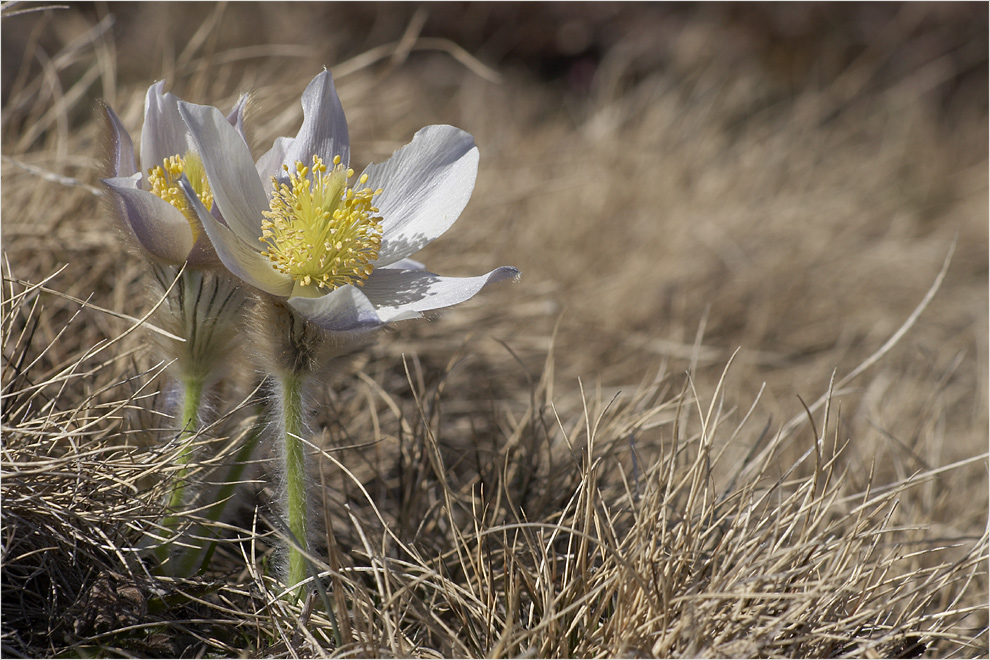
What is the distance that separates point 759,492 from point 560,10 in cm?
372

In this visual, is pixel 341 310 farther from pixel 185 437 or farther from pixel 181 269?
pixel 185 437

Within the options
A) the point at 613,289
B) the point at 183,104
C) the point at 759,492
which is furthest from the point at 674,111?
the point at 183,104

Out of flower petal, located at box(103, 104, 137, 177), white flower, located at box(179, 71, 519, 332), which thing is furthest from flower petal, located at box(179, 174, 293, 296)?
flower petal, located at box(103, 104, 137, 177)

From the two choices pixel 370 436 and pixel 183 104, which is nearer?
pixel 183 104

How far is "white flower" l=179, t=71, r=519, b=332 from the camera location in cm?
88

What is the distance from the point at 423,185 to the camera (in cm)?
109

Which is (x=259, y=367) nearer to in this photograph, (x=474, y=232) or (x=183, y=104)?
(x=183, y=104)

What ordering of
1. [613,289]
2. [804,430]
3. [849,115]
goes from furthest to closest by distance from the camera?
1. [849,115]
2. [613,289]
3. [804,430]

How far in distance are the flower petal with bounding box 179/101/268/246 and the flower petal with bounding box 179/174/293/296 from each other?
18 millimetres

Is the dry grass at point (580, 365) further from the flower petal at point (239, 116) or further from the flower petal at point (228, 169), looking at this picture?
the flower petal at point (228, 169)

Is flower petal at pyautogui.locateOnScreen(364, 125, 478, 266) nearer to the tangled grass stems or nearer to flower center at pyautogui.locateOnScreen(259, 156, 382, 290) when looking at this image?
flower center at pyautogui.locateOnScreen(259, 156, 382, 290)

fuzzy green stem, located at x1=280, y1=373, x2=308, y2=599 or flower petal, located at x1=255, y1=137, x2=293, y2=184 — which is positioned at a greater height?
flower petal, located at x1=255, y1=137, x2=293, y2=184

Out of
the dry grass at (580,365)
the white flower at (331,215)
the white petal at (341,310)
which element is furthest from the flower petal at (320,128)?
the white petal at (341,310)

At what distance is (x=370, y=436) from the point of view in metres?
1.56
